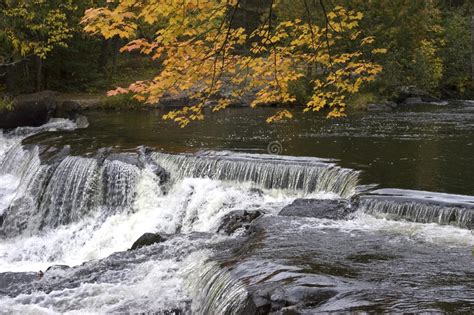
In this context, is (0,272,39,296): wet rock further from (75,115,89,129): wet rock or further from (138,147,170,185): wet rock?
(75,115,89,129): wet rock

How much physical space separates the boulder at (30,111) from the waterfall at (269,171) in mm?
9944

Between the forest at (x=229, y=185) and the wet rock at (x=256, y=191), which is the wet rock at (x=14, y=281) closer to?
the forest at (x=229, y=185)

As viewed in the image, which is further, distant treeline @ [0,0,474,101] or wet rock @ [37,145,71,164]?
distant treeline @ [0,0,474,101]

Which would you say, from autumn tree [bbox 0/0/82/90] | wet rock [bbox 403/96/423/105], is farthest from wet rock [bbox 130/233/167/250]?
wet rock [bbox 403/96/423/105]

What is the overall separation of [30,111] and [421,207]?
52.7 ft

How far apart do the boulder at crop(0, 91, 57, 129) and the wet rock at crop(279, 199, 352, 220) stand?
14004 millimetres

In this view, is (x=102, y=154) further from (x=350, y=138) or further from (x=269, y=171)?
(x=350, y=138)

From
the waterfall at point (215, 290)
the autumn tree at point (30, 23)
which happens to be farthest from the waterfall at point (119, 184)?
the autumn tree at point (30, 23)

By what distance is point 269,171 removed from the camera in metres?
11.5

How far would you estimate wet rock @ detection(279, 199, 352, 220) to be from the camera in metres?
9.12

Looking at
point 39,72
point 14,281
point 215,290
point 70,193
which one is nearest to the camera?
point 215,290

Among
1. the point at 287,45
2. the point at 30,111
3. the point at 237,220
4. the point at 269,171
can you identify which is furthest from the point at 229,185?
the point at 30,111

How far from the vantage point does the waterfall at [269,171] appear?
10945 millimetres

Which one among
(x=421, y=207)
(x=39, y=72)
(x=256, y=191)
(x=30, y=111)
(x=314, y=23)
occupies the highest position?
(x=314, y=23)
